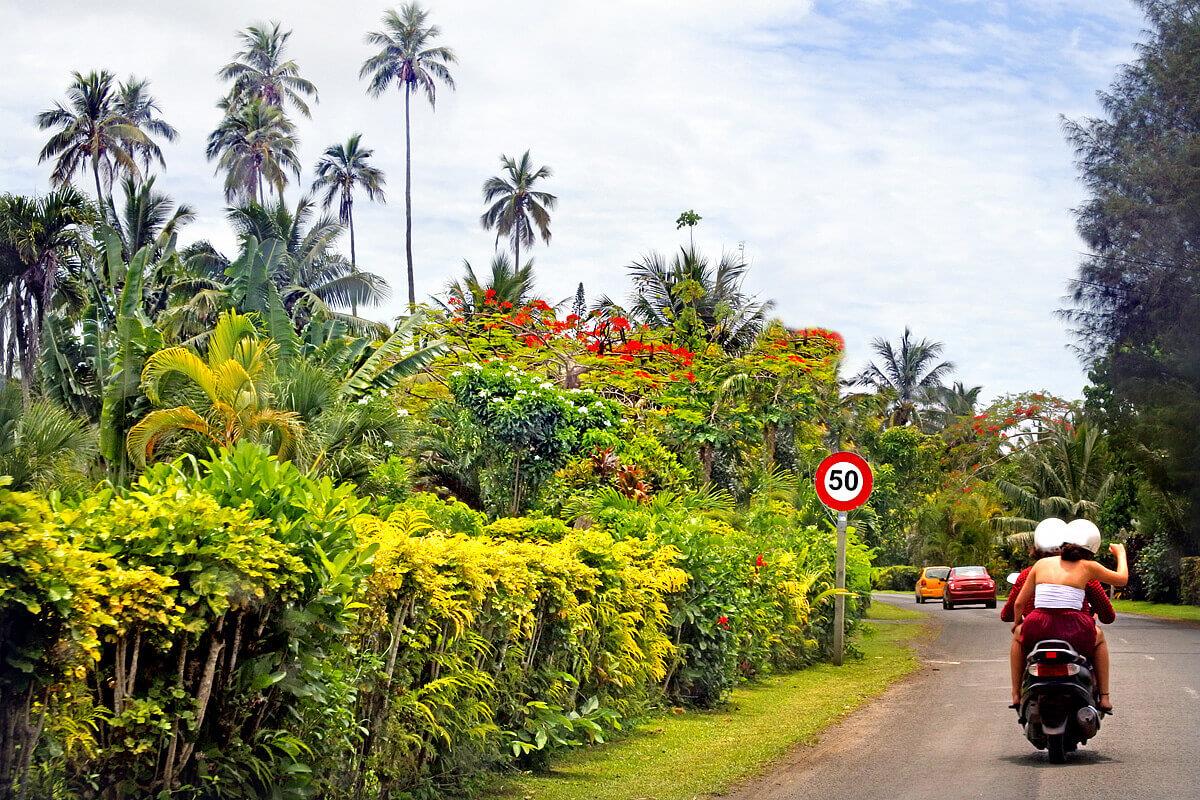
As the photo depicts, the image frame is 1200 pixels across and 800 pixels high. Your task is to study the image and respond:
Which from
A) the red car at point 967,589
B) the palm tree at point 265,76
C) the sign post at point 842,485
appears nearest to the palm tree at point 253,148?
the palm tree at point 265,76

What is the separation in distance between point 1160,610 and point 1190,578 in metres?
1.68

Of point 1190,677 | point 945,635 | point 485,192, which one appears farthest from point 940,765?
point 485,192

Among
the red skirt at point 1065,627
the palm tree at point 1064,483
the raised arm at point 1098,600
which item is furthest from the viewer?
the palm tree at point 1064,483

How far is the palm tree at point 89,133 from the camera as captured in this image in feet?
176

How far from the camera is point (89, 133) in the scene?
53688 mm

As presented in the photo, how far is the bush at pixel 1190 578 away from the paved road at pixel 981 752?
2744cm

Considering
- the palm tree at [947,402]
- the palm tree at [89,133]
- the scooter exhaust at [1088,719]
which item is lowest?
the scooter exhaust at [1088,719]

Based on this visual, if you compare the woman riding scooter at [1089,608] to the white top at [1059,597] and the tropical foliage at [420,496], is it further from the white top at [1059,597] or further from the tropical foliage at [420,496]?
the tropical foliage at [420,496]

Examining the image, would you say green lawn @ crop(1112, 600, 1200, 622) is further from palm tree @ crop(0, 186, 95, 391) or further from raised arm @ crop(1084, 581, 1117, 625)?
palm tree @ crop(0, 186, 95, 391)

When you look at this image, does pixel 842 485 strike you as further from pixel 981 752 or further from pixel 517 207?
pixel 517 207

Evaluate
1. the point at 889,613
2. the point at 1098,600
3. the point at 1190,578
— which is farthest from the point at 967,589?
the point at 1098,600

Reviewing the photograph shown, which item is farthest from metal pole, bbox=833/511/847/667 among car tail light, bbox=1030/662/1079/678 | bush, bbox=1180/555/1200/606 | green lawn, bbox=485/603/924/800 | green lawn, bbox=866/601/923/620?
bush, bbox=1180/555/1200/606

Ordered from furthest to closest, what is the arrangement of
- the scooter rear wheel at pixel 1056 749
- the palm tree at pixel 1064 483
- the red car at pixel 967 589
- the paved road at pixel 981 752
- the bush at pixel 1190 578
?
the palm tree at pixel 1064 483
the red car at pixel 967 589
the bush at pixel 1190 578
the scooter rear wheel at pixel 1056 749
the paved road at pixel 981 752

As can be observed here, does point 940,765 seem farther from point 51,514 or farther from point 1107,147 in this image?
Result: point 1107,147
